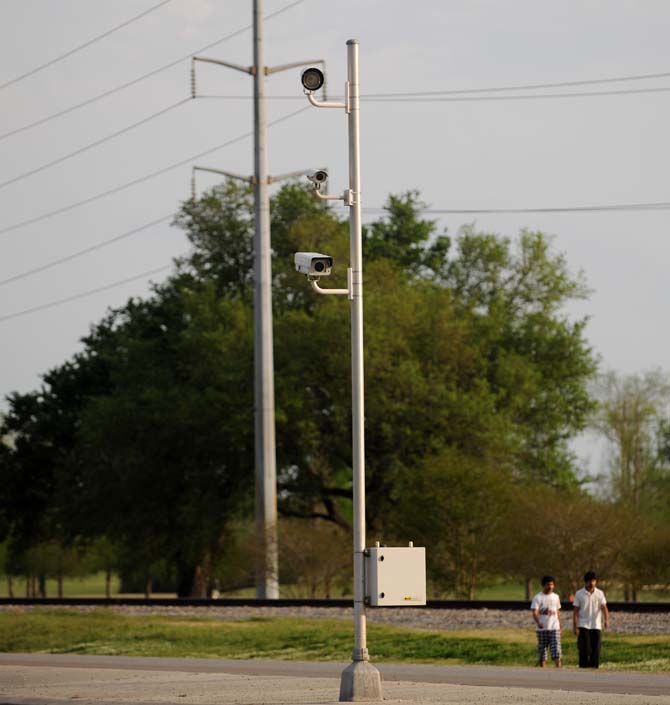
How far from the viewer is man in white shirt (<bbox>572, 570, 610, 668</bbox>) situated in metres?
24.1

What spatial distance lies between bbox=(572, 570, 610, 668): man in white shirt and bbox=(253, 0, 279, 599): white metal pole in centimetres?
2019

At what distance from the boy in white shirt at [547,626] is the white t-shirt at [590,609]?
0.41 m

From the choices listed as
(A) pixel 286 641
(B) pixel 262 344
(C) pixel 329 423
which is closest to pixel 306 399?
(C) pixel 329 423

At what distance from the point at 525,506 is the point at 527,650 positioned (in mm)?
18843

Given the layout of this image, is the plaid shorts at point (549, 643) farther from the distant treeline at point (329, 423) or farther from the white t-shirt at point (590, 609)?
the distant treeline at point (329, 423)

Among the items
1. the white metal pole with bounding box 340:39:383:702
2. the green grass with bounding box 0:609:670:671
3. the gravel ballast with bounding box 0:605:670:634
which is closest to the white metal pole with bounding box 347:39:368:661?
the white metal pole with bounding box 340:39:383:702

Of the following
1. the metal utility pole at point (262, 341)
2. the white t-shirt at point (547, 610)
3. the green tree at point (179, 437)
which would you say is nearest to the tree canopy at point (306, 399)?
the green tree at point (179, 437)

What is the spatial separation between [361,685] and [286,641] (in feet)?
41.0

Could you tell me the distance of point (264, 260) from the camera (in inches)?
1745

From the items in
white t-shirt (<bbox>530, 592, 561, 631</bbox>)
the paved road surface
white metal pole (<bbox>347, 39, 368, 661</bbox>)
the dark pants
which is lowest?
the paved road surface

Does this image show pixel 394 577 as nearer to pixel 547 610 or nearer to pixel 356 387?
pixel 356 387

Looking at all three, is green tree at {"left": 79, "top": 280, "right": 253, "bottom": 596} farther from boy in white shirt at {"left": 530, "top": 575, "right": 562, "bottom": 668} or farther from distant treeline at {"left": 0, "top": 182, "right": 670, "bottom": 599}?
boy in white shirt at {"left": 530, "top": 575, "right": 562, "bottom": 668}

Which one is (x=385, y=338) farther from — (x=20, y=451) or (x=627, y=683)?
(x=627, y=683)

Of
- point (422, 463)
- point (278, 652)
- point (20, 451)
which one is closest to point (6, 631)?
point (278, 652)
